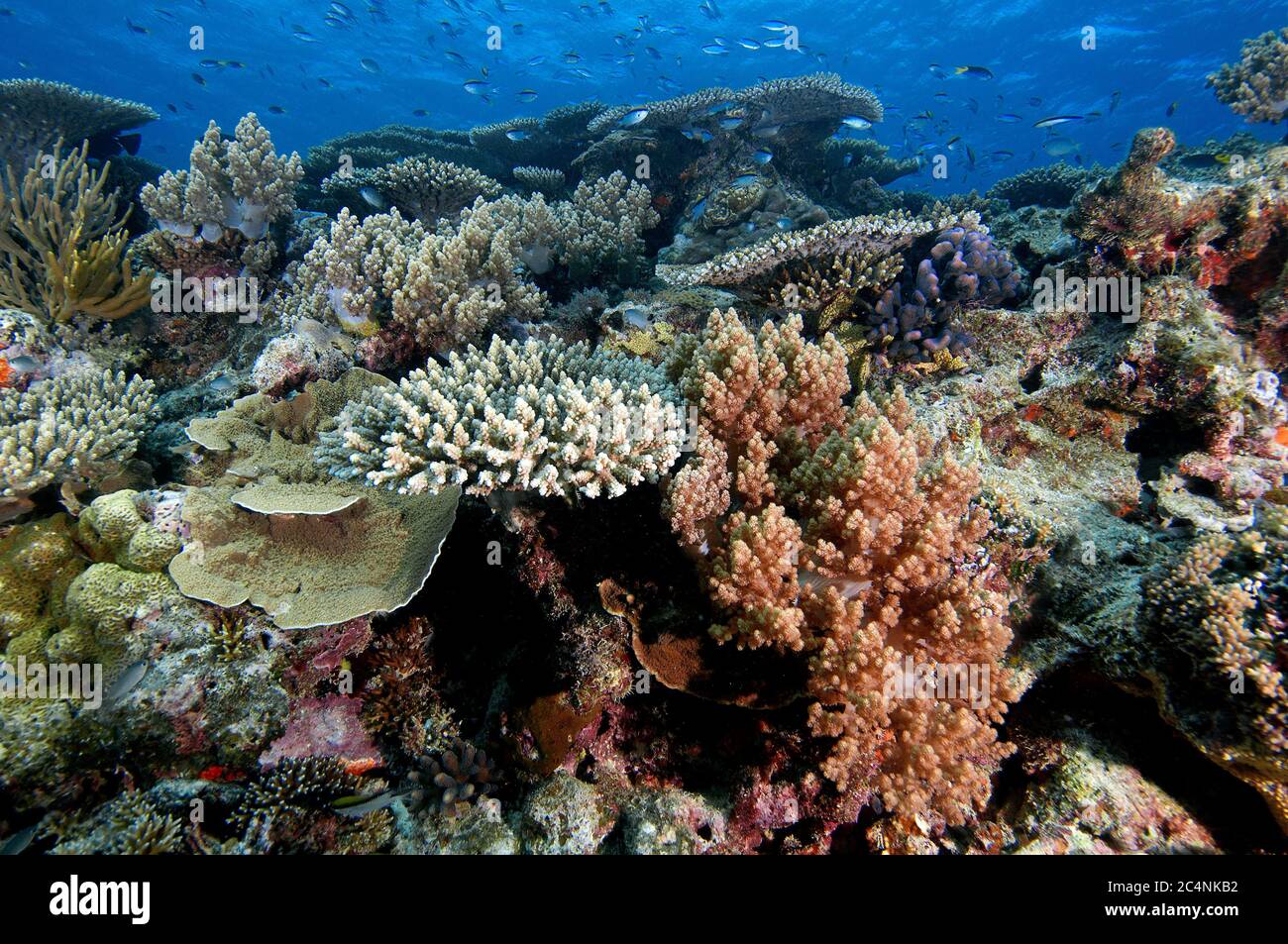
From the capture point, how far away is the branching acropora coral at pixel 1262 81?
777 centimetres

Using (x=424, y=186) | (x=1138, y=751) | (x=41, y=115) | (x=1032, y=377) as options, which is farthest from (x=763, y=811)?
(x=41, y=115)

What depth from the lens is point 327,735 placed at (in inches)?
→ 148

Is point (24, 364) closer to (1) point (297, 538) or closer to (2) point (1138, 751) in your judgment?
(1) point (297, 538)

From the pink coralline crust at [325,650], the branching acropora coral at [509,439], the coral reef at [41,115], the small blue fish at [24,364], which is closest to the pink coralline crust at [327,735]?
the pink coralline crust at [325,650]

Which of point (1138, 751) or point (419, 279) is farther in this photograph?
point (419, 279)

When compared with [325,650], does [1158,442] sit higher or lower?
higher

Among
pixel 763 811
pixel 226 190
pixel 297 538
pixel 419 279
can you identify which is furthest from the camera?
pixel 226 190

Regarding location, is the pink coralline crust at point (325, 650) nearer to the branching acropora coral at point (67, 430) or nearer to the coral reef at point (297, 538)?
the coral reef at point (297, 538)

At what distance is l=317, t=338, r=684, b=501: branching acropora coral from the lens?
3.02 metres

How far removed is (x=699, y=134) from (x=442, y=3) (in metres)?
59.3

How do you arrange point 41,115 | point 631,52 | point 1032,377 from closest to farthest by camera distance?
point 1032,377 → point 41,115 → point 631,52

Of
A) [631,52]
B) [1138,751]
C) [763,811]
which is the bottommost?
[763,811]

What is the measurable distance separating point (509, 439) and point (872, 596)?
230 cm

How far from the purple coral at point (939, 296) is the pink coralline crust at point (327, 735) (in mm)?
5298
